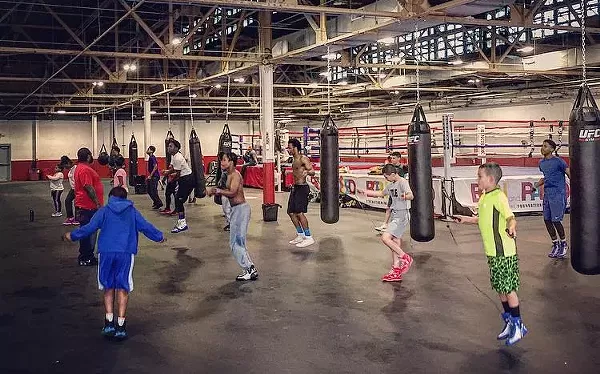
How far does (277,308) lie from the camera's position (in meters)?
5.90

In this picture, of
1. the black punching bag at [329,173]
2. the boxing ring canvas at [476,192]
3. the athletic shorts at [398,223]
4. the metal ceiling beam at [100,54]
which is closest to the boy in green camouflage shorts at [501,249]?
the athletic shorts at [398,223]

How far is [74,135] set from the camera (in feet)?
113

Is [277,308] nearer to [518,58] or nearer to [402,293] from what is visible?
[402,293]

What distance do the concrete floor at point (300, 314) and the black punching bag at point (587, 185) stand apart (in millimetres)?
673

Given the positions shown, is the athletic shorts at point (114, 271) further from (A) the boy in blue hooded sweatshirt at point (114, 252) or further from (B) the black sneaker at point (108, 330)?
(B) the black sneaker at point (108, 330)

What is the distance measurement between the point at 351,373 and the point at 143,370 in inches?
57.9

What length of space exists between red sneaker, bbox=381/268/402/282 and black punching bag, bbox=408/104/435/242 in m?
0.54

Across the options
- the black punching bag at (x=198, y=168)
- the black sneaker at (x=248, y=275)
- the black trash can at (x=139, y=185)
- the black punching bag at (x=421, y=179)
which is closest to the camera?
the black punching bag at (x=421, y=179)

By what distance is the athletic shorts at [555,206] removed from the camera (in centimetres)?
811

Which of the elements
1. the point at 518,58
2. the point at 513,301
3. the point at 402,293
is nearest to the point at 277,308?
the point at 402,293

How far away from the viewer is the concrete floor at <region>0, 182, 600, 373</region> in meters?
4.38

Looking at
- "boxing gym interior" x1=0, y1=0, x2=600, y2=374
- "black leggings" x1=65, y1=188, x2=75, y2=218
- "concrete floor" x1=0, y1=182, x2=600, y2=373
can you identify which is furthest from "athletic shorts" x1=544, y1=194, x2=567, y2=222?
"black leggings" x1=65, y1=188, x2=75, y2=218

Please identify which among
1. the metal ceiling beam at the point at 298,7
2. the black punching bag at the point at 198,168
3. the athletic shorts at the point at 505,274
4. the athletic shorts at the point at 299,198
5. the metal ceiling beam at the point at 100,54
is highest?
the metal ceiling beam at the point at 100,54

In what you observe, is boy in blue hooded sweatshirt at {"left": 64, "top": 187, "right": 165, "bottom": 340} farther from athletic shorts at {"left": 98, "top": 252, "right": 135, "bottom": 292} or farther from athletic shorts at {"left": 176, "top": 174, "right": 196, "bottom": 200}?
athletic shorts at {"left": 176, "top": 174, "right": 196, "bottom": 200}
